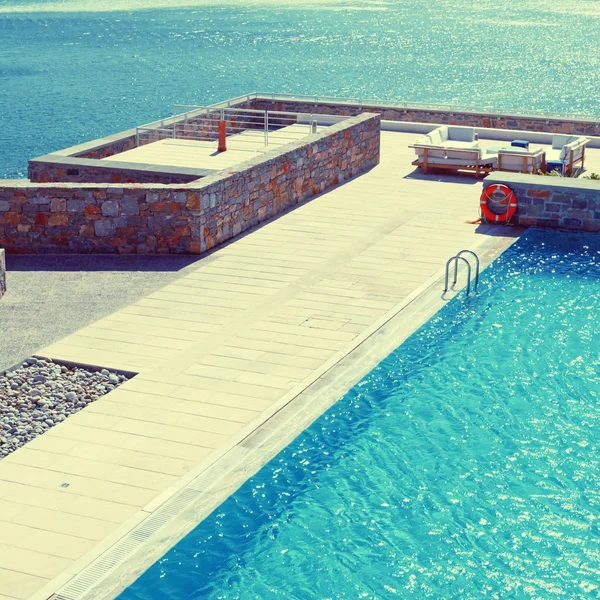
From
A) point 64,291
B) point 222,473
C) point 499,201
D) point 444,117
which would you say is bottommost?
point 222,473

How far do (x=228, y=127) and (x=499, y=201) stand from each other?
34.1 feet

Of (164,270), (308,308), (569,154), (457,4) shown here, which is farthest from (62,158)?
(457,4)

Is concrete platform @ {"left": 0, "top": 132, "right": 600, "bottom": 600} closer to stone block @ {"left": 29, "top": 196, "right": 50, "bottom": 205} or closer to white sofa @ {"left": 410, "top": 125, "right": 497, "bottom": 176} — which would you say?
white sofa @ {"left": 410, "top": 125, "right": 497, "bottom": 176}

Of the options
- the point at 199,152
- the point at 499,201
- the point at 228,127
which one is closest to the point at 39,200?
the point at 199,152

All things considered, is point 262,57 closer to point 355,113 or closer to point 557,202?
point 355,113

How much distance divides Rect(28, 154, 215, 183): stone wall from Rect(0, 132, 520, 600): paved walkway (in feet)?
6.08

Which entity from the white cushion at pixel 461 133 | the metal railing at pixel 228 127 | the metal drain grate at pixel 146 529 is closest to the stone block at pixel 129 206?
the metal railing at pixel 228 127

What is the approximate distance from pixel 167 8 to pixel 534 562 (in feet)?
389

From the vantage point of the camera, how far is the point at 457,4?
13588cm

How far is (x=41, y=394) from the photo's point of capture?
1216 cm

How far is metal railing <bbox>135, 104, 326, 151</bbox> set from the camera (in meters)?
24.5

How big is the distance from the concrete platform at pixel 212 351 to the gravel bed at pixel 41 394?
0.25m

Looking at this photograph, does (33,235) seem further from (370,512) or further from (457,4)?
(457,4)

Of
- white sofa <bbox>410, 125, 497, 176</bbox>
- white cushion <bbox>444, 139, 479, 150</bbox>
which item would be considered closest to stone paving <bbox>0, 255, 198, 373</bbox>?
white sofa <bbox>410, 125, 497, 176</bbox>
